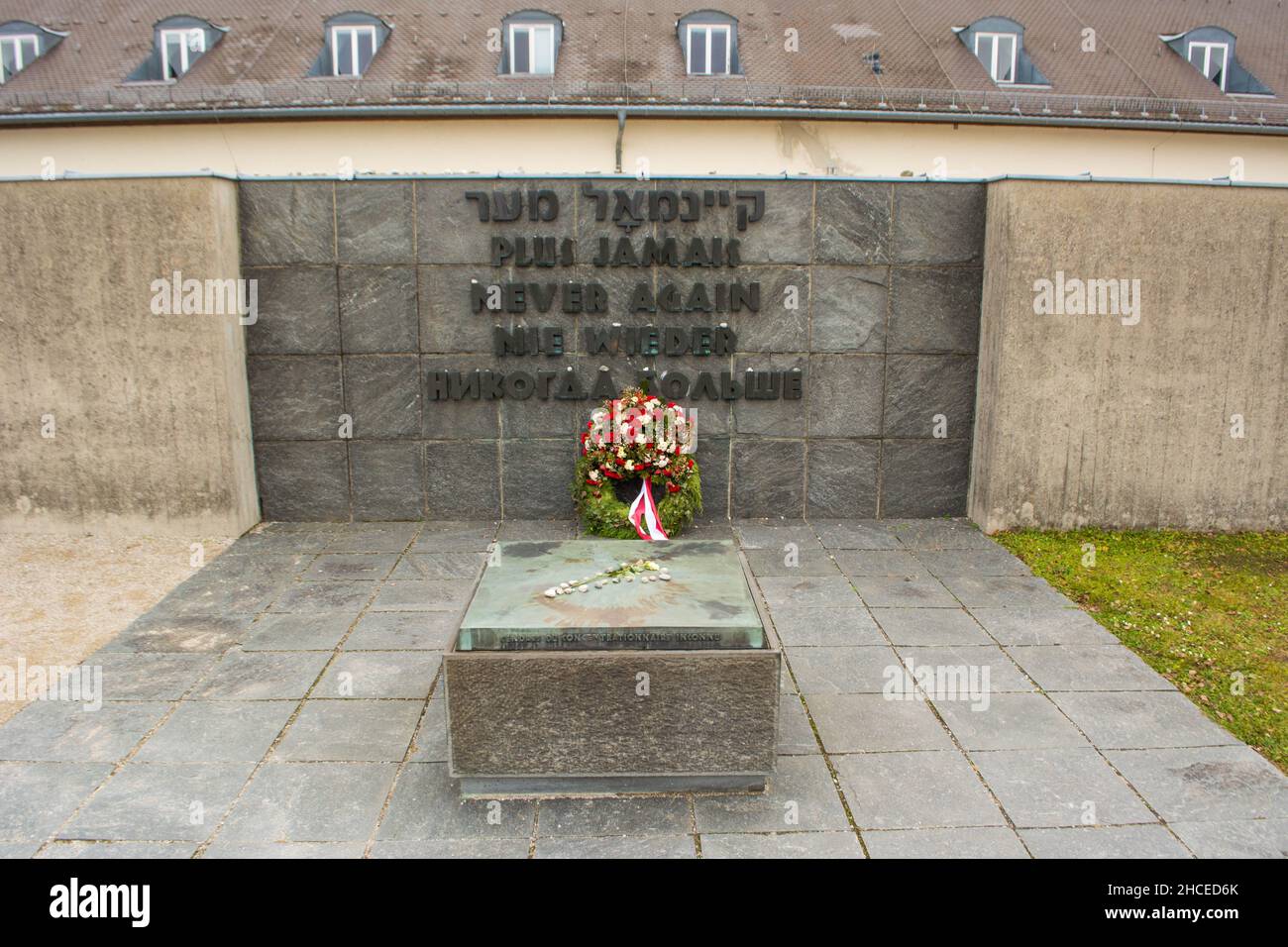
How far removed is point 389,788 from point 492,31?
1956 cm

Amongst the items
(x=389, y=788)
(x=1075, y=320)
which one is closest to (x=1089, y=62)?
(x=1075, y=320)

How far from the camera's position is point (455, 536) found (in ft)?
30.2

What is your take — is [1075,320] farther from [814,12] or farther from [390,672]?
[814,12]

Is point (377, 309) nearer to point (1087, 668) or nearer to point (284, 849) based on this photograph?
point (284, 849)

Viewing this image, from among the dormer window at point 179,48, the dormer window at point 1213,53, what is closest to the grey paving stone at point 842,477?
the dormer window at point 179,48

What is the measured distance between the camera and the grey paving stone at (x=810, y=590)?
7.46 m

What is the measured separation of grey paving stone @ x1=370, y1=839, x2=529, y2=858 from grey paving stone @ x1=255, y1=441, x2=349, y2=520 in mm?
5814

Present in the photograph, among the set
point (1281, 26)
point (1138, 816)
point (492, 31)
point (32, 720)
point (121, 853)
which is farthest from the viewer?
point (1281, 26)

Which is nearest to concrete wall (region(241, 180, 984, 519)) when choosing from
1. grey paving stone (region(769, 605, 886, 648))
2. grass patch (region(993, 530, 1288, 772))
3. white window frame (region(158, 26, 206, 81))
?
grass patch (region(993, 530, 1288, 772))

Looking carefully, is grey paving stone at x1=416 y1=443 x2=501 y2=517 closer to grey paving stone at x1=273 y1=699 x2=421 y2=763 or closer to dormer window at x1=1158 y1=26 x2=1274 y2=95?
grey paving stone at x1=273 y1=699 x2=421 y2=763

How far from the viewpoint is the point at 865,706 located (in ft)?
18.8

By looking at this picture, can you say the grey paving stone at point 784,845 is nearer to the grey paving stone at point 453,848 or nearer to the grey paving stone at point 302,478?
the grey paving stone at point 453,848

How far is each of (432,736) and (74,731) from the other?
1967 millimetres

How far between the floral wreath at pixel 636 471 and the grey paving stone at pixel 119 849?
16.0 ft
